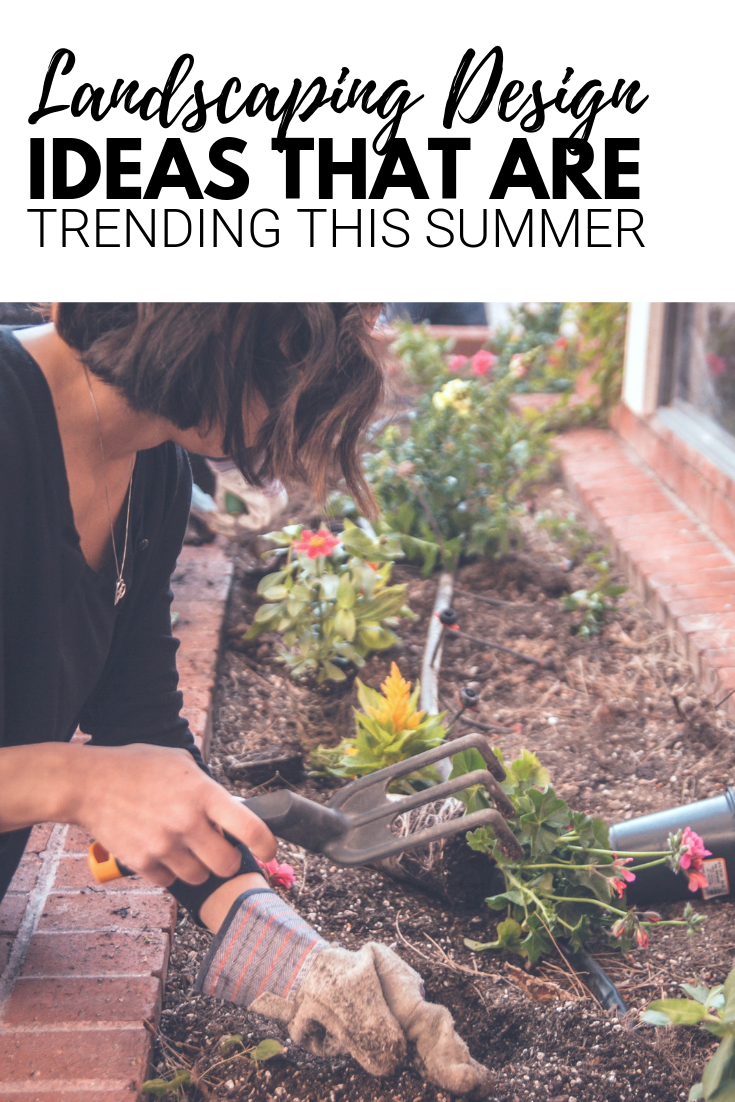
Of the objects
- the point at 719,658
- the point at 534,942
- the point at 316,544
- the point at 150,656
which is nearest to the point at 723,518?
the point at 719,658

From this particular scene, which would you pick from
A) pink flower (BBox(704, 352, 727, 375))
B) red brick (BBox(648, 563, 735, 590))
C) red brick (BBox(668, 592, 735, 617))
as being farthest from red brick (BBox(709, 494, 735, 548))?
pink flower (BBox(704, 352, 727, 375))

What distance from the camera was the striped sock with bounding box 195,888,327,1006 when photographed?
1.08 m

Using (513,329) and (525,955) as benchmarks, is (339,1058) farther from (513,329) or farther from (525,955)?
(513,329)

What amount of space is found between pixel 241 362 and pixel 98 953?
2.87 ft

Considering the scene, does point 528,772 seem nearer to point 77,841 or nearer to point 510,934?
point 510,934

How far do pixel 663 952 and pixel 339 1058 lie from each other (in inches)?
22.5

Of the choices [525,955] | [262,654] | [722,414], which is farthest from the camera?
[722,414]

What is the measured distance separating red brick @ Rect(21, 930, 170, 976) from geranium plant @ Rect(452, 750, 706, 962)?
48 cm

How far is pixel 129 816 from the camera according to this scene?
89 centimetres

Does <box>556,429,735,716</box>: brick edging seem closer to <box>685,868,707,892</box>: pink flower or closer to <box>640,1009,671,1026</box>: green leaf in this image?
<box>685,868,707,892</box>: pink flower

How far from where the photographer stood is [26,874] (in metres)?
1.42

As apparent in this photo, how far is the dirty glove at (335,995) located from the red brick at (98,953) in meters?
0.17

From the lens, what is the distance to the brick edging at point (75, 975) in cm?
108

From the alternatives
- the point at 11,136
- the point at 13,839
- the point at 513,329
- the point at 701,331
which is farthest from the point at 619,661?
the point at 513,329
